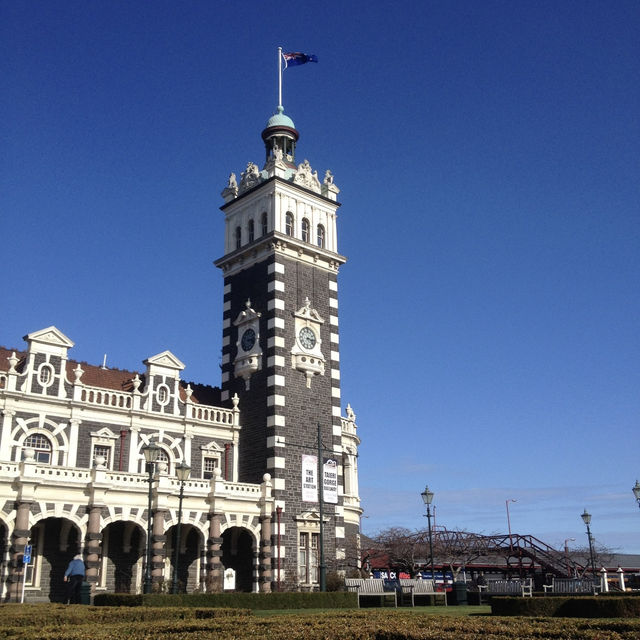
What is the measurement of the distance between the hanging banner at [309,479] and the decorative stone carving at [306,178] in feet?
66.0

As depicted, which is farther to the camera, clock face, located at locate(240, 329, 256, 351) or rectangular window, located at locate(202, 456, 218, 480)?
clock face, located at locate(240, 329, 256, 351)

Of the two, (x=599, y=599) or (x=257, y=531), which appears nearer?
(x=599, y=599)

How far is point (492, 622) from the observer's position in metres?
16.7

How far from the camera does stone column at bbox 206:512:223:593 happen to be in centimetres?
4212

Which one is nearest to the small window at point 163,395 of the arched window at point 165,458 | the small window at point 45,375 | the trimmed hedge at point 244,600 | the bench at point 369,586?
the arched window at point 165,458

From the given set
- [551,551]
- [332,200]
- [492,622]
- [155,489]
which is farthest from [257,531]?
[551,551]

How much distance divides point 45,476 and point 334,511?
1995 centimetres

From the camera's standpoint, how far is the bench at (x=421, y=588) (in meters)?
36.9

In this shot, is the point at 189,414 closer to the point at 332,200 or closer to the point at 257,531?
the point at 257,531

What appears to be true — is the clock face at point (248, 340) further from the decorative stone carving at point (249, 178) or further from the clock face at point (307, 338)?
the decorative stone carving at point (249, 178)

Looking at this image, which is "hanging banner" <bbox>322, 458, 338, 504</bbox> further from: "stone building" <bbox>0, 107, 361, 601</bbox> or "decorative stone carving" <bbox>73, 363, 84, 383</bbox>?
"decorative stone carving" <bbox>73, 363, 84, 383</bbox>

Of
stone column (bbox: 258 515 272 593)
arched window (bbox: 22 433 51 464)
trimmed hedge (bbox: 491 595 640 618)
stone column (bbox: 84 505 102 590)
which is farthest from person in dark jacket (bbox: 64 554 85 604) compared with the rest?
stone column (bbox: 258 515 272 593)

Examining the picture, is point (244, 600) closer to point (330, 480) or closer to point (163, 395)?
point (163, 395)

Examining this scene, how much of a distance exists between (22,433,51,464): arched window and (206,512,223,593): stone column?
984 centimetres
